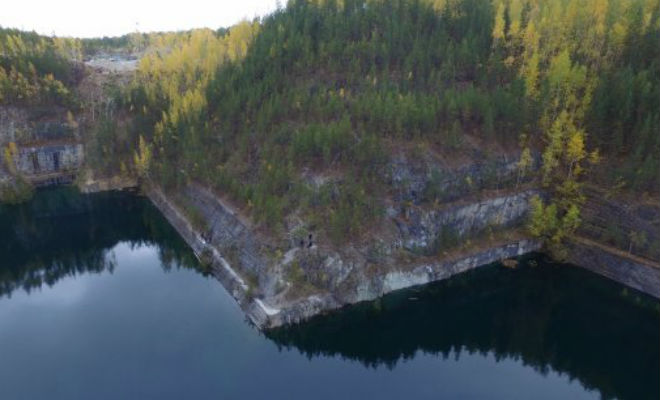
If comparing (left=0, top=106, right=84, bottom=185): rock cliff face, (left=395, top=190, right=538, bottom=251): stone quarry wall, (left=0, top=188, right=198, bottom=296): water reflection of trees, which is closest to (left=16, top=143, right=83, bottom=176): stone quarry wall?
(left=0, top=106, right=84, bottom=185): rock cliff face

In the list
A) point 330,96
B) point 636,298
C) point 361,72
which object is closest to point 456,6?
point 361,72

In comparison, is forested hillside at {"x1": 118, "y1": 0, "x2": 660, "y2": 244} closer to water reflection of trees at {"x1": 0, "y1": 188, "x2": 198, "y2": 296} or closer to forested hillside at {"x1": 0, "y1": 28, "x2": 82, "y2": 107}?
water reflection of trees at {"x1": 0, "y1": 188, "x2": 198, "y2": 296}

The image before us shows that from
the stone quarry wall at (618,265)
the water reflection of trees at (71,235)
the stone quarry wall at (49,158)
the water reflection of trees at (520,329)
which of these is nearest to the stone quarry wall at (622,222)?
the stone quarry wall at (618,265)

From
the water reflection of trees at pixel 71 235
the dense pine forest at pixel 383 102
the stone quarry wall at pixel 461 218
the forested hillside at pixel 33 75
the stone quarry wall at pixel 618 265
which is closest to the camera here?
the stone quarry wall at pixel 618 265

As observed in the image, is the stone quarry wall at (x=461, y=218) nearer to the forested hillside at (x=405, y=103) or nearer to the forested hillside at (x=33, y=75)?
the forested hillside at (x=405, y=103)

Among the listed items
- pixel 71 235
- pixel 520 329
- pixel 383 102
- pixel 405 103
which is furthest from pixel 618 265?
pixel 71 235

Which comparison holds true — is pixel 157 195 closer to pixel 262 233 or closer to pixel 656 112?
pixel 262 233
